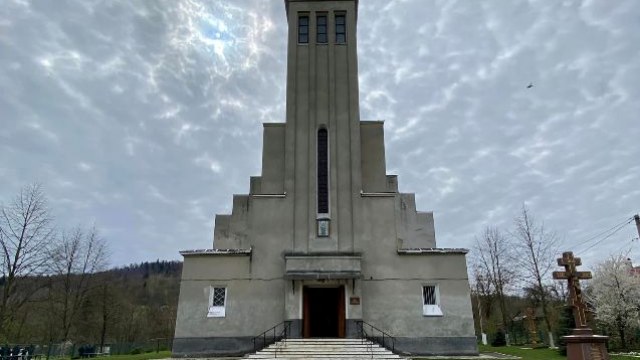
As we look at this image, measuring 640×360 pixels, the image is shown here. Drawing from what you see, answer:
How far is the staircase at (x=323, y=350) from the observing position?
1727cm

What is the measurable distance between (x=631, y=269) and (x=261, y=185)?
25045 mm

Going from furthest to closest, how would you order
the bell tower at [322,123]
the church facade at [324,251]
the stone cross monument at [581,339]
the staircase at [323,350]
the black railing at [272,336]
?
the bell tower at [322,123] < the church facade at [324,251] < the black railing at [272,336] < the staircase at [323,350] < the stone cross monument at [581,339]

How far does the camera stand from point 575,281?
610 inches

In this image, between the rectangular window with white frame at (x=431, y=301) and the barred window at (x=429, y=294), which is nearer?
the rectangular window with white frame at (x=431, y=301)

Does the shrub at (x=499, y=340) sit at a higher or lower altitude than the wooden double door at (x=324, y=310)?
lower

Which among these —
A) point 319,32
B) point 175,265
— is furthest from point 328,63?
point 175,265

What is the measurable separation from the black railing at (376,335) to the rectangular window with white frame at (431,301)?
200 centimetres

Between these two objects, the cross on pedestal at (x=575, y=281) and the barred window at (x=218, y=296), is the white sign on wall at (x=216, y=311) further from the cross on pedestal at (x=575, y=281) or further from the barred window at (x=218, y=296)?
the cross on pedestal at (x=575, y=281)

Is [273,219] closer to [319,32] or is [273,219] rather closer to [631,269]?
[319,32]

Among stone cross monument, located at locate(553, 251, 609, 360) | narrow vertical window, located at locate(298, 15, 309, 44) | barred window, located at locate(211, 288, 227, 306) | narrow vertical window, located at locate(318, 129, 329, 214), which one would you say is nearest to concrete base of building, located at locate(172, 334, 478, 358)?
barred window, located at locate(211, 288, 227, 306)

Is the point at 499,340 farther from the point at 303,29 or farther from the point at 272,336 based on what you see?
the point at 303,29

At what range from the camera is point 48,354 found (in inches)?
1184

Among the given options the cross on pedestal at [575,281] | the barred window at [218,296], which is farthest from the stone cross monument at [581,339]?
the barred window at [218,296]

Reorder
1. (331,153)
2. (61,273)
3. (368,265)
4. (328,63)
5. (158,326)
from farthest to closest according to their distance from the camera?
(158,326) < (61,273) < (328,63) < (331,153) < (368,265)
